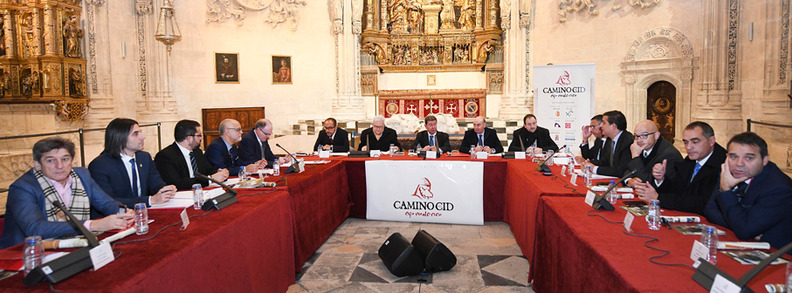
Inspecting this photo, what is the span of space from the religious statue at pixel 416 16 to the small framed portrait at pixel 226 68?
3.95 m

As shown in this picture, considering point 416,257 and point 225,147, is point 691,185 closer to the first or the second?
point 416,257

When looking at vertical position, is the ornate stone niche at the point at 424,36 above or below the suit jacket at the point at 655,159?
above

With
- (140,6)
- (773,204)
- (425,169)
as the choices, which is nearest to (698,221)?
(773,204)

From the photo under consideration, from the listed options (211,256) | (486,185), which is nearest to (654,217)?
(211,256)

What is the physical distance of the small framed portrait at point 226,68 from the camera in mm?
10383

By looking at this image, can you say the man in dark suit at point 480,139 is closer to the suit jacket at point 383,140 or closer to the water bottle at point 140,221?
the suit jacket at point 383,140

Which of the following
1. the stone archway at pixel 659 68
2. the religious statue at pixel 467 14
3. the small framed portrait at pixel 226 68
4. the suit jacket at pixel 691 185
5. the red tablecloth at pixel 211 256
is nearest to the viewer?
the red tablecloth at pixel 211 256

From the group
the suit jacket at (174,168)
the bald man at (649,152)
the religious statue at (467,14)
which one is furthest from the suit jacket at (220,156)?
the religious statue at (467,14)

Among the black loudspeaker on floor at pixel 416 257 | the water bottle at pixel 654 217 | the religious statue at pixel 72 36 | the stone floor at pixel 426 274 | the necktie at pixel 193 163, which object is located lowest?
the stone floor at pixel 426 274

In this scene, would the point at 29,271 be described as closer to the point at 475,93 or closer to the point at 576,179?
the point at 576,179

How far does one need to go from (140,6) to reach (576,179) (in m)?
9.13

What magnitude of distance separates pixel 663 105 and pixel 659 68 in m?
0.72

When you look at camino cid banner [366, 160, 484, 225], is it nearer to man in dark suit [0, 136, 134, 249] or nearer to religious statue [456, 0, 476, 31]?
man in dark suit [0, 136, 134, 249]

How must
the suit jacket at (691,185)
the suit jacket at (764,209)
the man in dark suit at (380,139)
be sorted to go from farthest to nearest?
the man in dark suit at (380,139) < the suit jacket at (691,185) < the suit jacket at (764,209)
